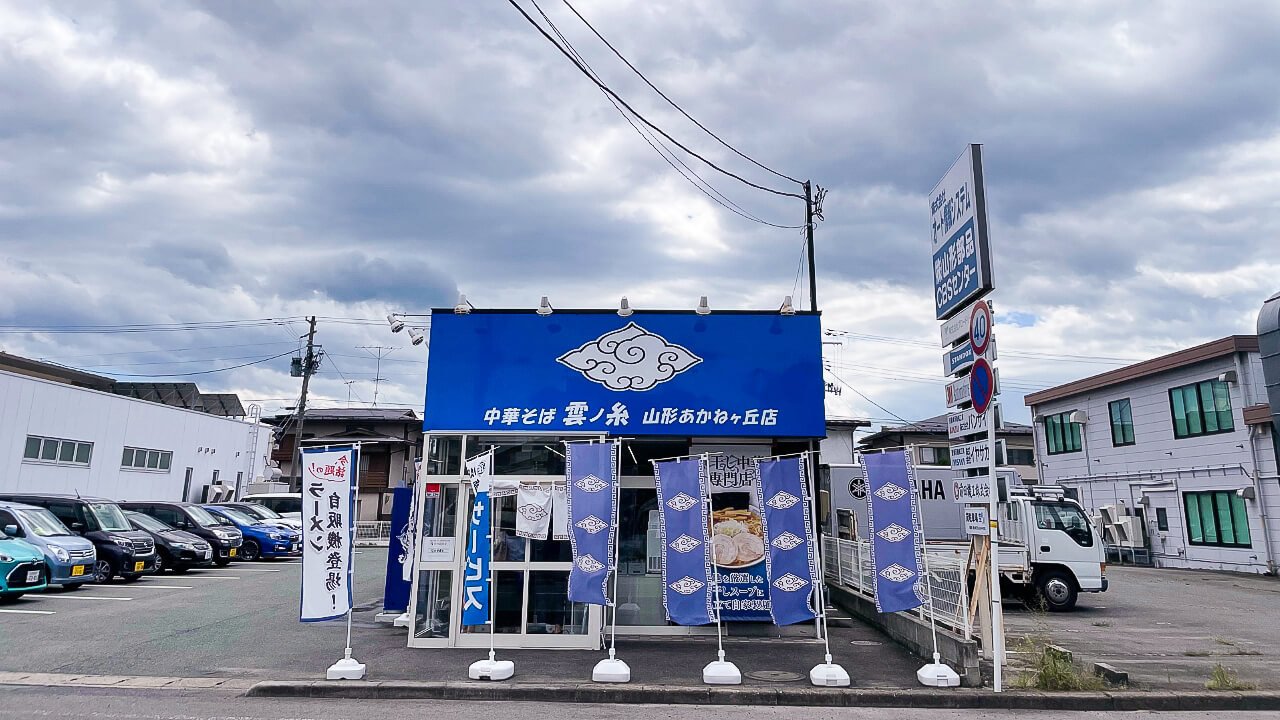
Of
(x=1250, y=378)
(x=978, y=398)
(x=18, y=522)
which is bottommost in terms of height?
(x=18, y=522)

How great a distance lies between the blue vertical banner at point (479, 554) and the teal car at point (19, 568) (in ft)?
28.2

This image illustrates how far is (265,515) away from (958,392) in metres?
21.4

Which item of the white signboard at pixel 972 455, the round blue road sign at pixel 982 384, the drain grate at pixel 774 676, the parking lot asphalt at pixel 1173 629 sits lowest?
the parking lot asphalt at pixel 1173 629

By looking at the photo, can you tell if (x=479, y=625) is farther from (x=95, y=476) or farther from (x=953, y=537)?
(x=95, y=476)

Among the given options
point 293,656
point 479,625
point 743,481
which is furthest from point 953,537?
point 293,656

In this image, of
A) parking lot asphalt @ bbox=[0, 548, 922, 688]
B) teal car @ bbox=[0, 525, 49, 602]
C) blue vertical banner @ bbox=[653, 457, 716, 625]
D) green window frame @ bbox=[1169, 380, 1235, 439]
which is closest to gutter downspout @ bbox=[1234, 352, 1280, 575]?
green window frame @ bbox=[1169, 380, 1235, 439]

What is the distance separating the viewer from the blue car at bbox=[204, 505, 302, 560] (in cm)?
2078

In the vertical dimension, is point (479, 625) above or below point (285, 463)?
below

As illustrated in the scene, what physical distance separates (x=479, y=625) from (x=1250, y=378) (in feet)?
67.8

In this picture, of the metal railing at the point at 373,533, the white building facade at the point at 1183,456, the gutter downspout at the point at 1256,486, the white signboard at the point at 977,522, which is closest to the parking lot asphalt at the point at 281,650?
Answer: the white signboard at the point at 977,522

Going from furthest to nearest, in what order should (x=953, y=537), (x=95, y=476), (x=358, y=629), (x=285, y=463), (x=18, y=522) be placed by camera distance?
(x=285, y=463)
(x=95, y=476)
(x=953, y=537)
(x=18, y=522)
(x=358, y=629)

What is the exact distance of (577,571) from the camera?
8.41 m

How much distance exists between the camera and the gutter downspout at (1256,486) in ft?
62.4

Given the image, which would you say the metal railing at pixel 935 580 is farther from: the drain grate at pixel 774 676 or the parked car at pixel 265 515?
the parked car at pixel 265 515
